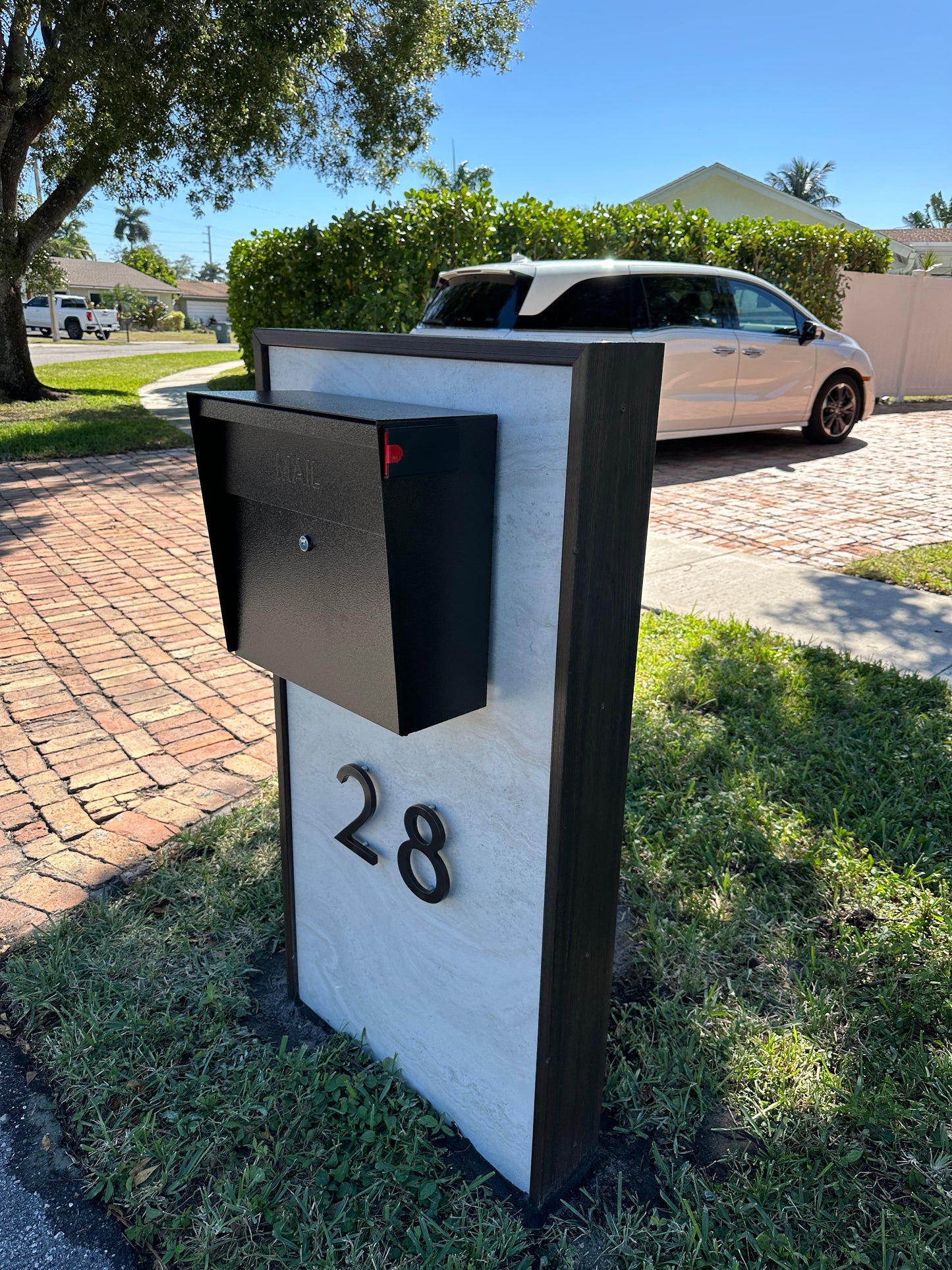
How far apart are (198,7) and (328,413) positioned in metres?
12.2

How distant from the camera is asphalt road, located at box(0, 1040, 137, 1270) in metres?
1.68

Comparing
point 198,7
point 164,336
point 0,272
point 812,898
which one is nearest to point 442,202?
point 198,7

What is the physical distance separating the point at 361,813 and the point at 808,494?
645 cm

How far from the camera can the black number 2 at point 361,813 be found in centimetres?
196

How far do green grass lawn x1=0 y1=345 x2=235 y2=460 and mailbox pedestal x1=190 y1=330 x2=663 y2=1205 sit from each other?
28.2 feet

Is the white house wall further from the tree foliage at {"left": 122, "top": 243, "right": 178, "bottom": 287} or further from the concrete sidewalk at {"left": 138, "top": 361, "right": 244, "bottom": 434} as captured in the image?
the concrete sidewalk at {"left": 138, "top": 361, "right": 244, "bottom": 434}

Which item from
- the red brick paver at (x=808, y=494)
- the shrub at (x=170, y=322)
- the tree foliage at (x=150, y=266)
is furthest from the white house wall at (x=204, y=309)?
the red brick paver at (x=808, y=494)

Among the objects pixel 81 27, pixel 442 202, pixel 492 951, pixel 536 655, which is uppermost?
pixel 81 27

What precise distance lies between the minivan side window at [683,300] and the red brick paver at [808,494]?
1325 millimetres

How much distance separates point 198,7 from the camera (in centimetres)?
1084

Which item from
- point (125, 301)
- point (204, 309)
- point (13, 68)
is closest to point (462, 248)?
point (13, 68)

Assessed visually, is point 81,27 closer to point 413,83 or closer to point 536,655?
point 413,83

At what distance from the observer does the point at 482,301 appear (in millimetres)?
7461

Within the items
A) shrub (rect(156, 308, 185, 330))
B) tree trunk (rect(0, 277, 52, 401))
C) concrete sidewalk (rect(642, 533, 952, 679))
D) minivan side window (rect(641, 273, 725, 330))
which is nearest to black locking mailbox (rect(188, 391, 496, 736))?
concrete sidewalk (rect(642, 533, 952, 679))
